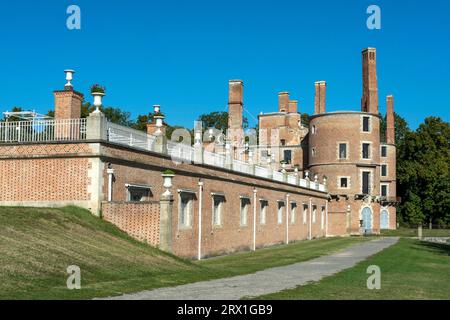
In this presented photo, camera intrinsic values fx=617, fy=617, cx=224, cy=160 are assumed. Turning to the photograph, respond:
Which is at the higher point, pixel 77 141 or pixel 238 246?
pixel 77 141

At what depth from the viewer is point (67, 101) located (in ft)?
73.4

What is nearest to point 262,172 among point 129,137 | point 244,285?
point 129,137

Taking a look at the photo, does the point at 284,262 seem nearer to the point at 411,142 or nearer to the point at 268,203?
the point at 268,203

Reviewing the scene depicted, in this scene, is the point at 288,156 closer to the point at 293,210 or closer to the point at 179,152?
the point at 293,210

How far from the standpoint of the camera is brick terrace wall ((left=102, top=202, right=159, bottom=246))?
20984 millimetres

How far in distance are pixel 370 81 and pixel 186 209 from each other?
5228cm

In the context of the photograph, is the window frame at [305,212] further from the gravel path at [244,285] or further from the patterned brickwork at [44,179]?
the patterned brickwork at [44,179]

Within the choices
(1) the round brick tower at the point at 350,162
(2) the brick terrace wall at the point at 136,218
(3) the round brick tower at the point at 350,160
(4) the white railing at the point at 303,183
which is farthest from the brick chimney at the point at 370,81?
(2) the brick terrace wall at the point at 136,218

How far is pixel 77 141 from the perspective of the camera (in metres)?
21.1

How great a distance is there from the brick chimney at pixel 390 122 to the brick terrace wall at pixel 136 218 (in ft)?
211

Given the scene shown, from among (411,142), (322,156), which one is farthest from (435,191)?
(322,156)

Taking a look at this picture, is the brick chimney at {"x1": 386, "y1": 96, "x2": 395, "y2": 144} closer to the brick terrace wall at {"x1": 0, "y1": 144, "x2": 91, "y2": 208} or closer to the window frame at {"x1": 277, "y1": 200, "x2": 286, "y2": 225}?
the window frame at {"x1": 277, "y1": 200, "x2": 286, "y2": 225}

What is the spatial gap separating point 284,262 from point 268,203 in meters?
16.9

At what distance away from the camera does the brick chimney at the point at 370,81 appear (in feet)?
241
